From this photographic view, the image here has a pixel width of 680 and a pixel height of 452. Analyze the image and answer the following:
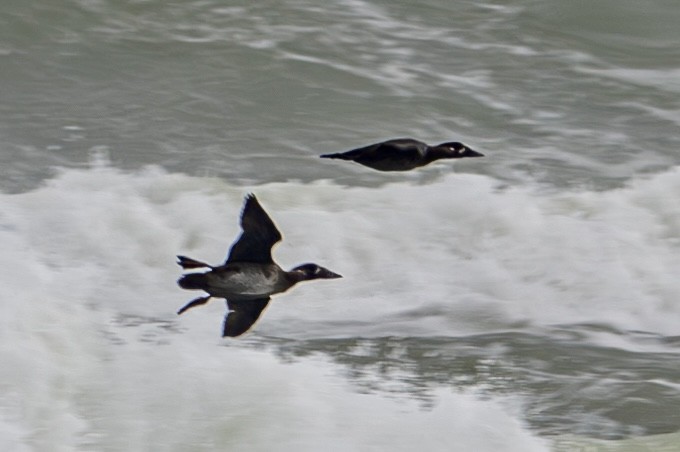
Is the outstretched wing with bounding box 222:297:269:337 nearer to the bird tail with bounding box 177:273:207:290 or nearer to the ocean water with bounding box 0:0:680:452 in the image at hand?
the bird tail with bounding box 177:273:207:290

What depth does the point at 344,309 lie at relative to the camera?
8.55m

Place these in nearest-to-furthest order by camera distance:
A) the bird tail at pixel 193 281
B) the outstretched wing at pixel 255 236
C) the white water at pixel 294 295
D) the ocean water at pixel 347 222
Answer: the bird tail at pixel 193 281, the outstretched wing at pixel 255 236, the white water at pixel 294 295, the ocean water at pixel 347 222

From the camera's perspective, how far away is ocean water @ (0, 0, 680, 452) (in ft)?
22.5

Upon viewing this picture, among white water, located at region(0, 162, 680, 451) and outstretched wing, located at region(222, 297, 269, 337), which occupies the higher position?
outstretched wing, located at region(222, 297, 269, 337)

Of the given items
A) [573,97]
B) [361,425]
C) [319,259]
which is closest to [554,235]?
[319,259]

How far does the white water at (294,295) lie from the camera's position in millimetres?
6645

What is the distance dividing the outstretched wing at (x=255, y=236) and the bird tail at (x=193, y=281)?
19 centimetres

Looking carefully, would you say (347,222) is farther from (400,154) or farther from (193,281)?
(193,281)

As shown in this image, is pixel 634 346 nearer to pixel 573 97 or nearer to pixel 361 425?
pixel 361 425

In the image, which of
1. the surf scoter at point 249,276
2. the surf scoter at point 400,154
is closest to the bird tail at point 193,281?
the surf scoter at point 249,276

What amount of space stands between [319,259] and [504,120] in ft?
8.08

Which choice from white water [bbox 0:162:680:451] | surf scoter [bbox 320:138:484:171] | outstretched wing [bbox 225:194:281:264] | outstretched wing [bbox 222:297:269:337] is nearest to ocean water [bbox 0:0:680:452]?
white water [bbox 0:162:680:451]

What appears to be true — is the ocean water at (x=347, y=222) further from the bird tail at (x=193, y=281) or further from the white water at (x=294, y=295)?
the bird tail at (x=193, y=281)

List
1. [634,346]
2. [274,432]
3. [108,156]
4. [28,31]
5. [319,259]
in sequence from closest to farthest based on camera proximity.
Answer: [274,432] < [634,346] < [319,259] < [108,156] < [28,31]
